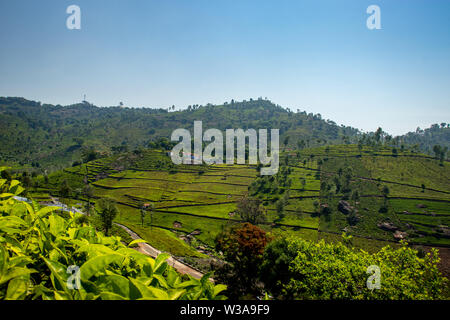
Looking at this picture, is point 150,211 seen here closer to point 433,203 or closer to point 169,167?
point 169,167

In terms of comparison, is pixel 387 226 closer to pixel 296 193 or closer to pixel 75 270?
pixel 296 193

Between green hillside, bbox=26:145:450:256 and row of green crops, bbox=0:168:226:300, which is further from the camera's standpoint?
green hillside, bbox=26:145:450:256

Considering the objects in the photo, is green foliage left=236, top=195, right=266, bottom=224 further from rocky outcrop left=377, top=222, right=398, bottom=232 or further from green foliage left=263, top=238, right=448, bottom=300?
green foliage left=263, top=238, right=448, bottom=300

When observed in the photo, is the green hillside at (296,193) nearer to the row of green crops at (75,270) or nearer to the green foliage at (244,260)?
the green foliage at (244,260)

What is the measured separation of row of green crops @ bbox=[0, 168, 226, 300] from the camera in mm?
1949

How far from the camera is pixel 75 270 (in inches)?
84.2

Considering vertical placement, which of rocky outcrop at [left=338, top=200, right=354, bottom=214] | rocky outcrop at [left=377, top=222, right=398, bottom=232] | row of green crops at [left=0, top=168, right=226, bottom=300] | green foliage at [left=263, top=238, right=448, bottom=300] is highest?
row of green crops at [left=0, top=168, right=226, bottom=300]

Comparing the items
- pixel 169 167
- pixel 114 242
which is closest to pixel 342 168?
pixel 169 167

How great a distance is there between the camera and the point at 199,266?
40625 mm

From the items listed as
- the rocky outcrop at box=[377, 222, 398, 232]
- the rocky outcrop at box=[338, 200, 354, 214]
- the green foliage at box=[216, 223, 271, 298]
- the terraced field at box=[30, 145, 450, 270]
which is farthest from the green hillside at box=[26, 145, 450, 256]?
the green foliage at box=[216, 223, 271, 298]

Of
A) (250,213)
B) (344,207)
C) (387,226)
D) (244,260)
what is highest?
(244,260)

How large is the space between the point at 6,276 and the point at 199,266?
138 ft

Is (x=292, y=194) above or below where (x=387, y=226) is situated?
above


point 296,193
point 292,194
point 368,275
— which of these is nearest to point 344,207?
point 296,193
